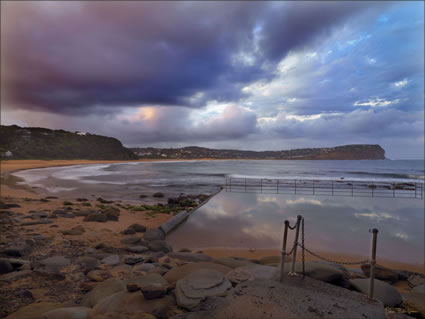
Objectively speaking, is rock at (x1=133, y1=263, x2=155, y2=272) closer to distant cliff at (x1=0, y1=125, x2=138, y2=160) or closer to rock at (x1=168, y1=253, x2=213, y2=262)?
rock at (x1=168, y1=253, x2=213, y2=262)

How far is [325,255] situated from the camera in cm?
873

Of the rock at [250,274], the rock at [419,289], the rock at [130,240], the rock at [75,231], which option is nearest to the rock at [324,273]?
the rock at [250,274]

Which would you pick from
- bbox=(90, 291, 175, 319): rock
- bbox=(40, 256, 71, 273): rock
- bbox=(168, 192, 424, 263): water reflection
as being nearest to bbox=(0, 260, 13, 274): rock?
bbox=(40, 256, 71, 273): rock

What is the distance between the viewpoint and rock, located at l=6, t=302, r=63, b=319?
12.2 ft

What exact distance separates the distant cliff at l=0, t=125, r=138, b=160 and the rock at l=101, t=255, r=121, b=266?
274ft

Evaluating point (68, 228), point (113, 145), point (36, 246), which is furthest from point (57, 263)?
point (113, 145)

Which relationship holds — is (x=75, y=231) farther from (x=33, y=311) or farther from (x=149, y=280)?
(x=33, y=311)

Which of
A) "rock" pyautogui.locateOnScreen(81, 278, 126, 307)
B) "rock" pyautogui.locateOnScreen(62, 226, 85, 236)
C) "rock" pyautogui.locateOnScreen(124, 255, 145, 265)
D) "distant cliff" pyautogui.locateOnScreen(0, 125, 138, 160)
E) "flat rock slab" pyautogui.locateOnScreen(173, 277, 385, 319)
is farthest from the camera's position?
"distant cliff" pyautogui.locateOnScreen(0, 125, 138, 160)

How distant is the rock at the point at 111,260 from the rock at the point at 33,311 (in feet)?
8.08

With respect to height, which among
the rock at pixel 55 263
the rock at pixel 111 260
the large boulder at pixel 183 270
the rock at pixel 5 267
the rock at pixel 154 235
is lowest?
the rock at pixel 154 235

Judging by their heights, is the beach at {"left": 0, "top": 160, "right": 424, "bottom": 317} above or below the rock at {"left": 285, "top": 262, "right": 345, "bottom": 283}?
below

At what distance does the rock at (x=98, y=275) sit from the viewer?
5.69 m

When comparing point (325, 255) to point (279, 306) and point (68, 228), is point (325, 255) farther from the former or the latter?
point (68, 228)

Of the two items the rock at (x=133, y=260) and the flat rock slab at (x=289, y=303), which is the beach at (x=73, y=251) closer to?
the rock at (x=133, y=260)
